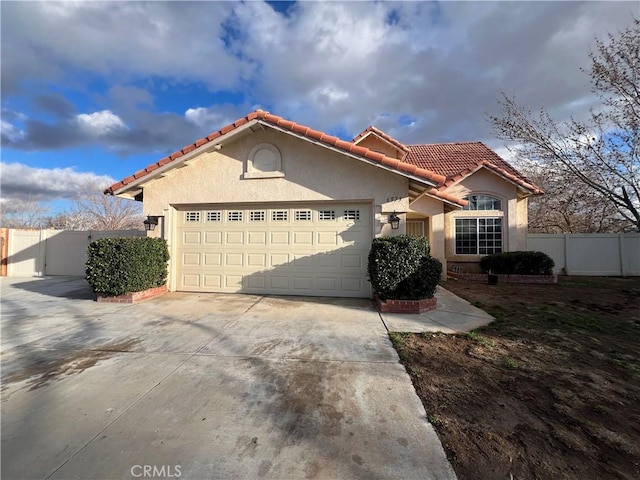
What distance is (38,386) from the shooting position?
3277mm

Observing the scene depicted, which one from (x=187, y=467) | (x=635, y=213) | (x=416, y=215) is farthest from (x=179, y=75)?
(x=635, y=213)

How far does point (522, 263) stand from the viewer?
37.3 ft

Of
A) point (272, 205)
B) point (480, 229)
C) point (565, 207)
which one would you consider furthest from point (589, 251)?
point (272, 205)

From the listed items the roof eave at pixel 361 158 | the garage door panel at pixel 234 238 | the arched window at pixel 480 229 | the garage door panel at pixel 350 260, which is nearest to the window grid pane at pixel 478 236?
the arched window at pixel 480 229

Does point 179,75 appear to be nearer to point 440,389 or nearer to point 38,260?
point 38,260

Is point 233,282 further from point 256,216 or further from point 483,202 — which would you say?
point 483,202

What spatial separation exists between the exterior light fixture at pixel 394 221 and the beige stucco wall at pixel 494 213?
647 centimetres

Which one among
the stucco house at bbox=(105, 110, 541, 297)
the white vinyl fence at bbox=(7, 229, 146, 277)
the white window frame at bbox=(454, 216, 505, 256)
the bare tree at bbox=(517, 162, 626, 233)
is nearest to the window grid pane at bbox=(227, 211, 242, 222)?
the stucco house at bbox=(105, 110, 541, 297)

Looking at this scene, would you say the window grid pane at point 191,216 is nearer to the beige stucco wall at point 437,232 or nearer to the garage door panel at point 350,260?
the garage door panel at point 350,260

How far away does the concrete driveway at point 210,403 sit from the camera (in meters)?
2.18

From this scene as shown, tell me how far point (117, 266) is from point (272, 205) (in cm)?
413

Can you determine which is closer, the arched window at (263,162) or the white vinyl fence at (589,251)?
the arched window at (263,162)

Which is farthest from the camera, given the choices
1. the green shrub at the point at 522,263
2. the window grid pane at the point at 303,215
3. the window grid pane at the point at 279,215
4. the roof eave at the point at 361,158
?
the green shrub at the point at 522,263

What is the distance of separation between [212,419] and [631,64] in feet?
53.8
